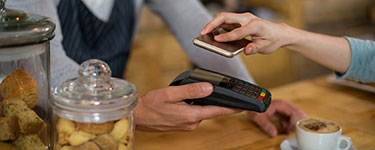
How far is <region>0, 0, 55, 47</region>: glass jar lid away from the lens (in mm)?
669

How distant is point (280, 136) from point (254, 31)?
0.28m

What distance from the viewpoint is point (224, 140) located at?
41.7 inches

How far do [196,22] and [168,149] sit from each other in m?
0.54

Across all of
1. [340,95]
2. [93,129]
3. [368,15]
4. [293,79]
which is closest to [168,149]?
[93,129]

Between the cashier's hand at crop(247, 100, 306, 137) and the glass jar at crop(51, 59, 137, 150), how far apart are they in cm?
50

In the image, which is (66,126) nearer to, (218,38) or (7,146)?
(7,146)

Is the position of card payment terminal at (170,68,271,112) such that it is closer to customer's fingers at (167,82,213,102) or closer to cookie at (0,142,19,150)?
customer's fingers at (167,82,213,102)

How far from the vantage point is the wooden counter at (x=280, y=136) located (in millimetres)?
1038

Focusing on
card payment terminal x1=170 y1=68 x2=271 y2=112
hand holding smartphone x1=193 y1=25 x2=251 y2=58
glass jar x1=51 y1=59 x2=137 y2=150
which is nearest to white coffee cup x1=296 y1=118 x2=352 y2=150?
card payment terminal x1=170 y1=68 x2=271 y2=112

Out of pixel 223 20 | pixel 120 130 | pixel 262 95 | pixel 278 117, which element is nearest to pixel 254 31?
pixel 223 20

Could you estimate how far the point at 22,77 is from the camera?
73 centimetres

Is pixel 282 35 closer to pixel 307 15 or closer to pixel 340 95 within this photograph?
pixel 340 95

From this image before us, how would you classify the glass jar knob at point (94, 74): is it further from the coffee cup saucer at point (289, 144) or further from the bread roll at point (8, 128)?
the coffee cup saucer at point (289, 144)

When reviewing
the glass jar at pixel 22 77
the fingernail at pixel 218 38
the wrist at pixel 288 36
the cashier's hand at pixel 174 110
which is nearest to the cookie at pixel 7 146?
the glass jar at pixel 22 77
